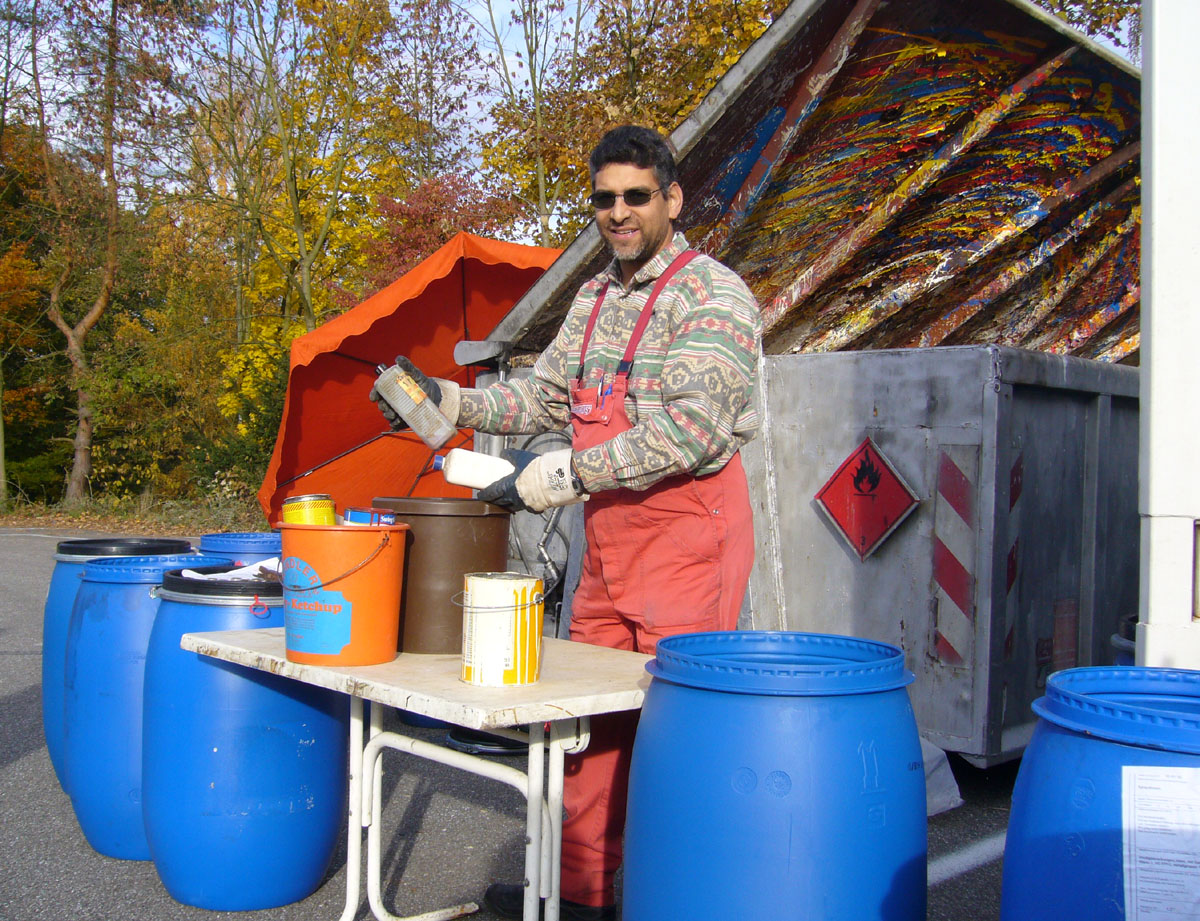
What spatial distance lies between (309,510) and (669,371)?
112cm

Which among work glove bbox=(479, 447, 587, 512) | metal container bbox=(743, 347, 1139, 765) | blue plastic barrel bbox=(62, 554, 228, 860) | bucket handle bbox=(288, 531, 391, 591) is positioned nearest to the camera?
bucket handle bbox=(288, 531, 391, 591)

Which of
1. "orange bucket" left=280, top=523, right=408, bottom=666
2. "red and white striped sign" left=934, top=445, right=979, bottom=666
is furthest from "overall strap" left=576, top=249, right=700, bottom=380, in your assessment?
"red and white striped sign" left=934, top=445, right=979, bottom=666

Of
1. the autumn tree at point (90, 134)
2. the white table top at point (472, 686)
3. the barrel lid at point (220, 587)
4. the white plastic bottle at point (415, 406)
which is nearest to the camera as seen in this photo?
the white table top at point (472, 686)

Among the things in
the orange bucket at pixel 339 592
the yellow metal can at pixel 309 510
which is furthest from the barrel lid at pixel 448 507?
the yellow metal can at pixel 309 510

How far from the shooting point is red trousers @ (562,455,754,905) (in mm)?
2607

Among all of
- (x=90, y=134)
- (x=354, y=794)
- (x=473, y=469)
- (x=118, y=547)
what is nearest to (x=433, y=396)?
(x=473, y=469)

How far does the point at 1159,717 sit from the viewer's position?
1345mm

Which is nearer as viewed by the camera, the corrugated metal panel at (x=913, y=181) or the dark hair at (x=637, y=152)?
the dark hair at (x=637, y=152)

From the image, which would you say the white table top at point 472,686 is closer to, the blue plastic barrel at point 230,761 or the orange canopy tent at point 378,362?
the blue plastic barrel at point 230,761

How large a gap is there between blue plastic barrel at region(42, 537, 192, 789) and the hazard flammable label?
2.62 metres

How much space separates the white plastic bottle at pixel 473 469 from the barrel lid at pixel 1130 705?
1.43 meters

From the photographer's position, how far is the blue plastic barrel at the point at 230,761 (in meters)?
2.94

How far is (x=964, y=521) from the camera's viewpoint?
4.02m

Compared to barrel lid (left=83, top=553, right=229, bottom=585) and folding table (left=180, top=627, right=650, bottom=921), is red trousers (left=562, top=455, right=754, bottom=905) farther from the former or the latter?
barrel lid (left=83, top=553, right=229, bottom=585)
